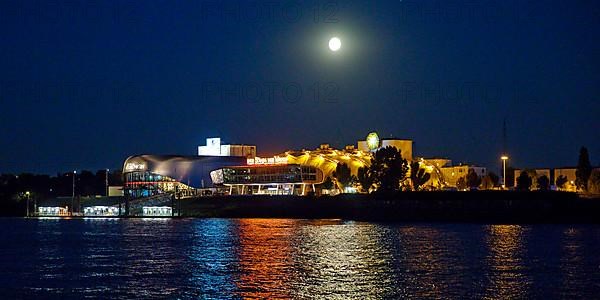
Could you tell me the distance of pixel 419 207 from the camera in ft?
445

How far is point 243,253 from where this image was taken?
6788 centimetres

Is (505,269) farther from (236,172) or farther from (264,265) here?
(236,172)

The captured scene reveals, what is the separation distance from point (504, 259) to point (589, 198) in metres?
68.0

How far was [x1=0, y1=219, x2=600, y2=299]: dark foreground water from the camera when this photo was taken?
148 ft

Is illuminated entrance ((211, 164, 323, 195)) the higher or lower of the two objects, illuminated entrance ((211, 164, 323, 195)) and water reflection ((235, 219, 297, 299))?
the higher

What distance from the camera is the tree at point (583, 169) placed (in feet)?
504

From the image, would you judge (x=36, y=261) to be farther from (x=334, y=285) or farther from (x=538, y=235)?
(x=538, y=235)

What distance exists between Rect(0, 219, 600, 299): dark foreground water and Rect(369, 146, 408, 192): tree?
66.2 meters

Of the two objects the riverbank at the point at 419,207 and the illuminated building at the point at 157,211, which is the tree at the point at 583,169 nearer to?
the riverbank at the point at 419,207

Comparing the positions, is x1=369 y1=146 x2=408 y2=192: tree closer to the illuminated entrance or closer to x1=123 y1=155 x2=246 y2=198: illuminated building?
the illuminated entrance

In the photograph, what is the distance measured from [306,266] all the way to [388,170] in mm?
100942

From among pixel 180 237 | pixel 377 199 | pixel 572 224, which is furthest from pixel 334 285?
pixel 377 199

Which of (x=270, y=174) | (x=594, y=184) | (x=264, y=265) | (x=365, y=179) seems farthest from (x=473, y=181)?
(x=264, y=265)

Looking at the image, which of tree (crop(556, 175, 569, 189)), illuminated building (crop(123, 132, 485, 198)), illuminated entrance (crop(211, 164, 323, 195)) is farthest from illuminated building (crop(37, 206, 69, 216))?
tree (crop(556, 175, 569, 189))
